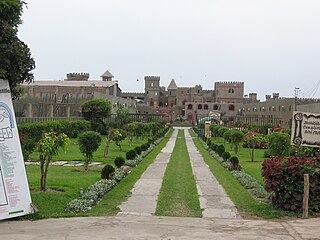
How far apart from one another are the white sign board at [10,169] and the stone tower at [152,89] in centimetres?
10413

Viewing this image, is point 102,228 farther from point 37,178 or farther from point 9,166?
point 37,178

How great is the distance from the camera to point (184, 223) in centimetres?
820

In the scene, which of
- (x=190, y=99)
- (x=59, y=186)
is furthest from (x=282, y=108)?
(x=190, y=99)

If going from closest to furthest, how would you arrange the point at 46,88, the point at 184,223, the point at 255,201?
the point at 184,223
the point at 255,201
the point at 46,88

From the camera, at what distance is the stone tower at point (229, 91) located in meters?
105

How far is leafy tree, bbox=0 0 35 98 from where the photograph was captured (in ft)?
27.0

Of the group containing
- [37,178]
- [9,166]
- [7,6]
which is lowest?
[37,178]

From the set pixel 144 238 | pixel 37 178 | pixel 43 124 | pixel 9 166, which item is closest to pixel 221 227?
pixel 144 238

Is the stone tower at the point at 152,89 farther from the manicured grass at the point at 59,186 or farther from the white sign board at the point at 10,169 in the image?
the white sign board at the point at 10,169

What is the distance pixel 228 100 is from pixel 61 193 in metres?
95.7

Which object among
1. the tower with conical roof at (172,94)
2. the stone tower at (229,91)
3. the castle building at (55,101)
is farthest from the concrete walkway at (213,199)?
the tower with conical roof at (172,94)

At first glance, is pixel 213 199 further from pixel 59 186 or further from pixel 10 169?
pixel 10 169

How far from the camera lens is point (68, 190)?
11.3 m

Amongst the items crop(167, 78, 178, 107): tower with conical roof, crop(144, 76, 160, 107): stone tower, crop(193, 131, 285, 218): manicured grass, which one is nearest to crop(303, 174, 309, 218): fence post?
crop(193, 131, 285, 218): manicured grass
